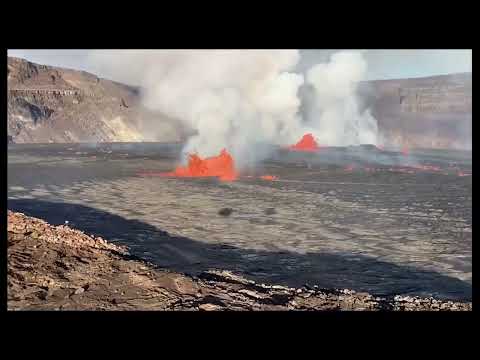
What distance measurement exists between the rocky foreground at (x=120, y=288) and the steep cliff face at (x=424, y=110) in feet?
394

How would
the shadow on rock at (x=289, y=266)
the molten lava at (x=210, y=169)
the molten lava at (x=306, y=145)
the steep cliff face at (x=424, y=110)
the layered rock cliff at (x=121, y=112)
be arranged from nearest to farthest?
the shadow on rock at (x=289, y=266) → the molten lava at (x=210, y=169) → the molten lava at (x=306, y=145) → the layered rock cliff at (x=121, y=112) → the steep cliff face at (x=424, y=110)

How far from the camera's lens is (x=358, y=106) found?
138m

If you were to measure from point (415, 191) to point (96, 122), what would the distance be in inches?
4314

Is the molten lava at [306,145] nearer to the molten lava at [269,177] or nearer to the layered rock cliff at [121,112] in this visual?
the layered rock cliff at [121,112]

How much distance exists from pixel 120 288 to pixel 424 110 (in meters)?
148

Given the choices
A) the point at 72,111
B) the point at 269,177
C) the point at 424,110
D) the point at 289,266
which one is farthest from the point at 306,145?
the point at 289,266

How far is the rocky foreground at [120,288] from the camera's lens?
8969 millimetres

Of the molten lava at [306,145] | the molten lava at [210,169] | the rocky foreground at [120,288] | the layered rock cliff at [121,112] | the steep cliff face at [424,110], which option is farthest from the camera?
the steep cliff face at [424,110]

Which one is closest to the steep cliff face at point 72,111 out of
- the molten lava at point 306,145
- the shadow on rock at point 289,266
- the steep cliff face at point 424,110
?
the molten lava at point 306,145

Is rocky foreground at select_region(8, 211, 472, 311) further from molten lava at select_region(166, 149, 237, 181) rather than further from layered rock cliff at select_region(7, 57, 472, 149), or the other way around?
layered rock cliff at select_region(7, 57, 472, 149)

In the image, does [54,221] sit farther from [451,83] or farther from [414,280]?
[451,83]

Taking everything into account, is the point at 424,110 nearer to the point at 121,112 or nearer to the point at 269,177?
the point at 121,112

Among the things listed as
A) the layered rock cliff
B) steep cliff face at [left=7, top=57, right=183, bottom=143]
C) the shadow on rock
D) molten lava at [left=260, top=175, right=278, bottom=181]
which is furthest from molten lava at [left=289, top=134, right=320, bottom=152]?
the shadow on rock

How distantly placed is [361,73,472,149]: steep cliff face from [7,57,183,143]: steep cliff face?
6992 cm
